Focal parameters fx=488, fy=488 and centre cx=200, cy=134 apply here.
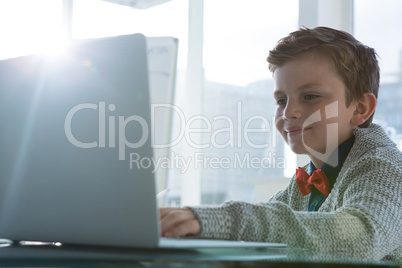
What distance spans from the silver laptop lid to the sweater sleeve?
0.38 ft

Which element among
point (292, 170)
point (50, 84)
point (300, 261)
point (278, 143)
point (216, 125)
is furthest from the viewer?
point (216, 125)

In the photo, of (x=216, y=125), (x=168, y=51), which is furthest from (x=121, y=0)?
(x=168, y=51)

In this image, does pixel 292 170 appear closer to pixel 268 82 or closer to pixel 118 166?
pixel 268 82

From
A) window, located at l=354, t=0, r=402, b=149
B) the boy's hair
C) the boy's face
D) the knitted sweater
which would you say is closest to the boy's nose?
the boy's face

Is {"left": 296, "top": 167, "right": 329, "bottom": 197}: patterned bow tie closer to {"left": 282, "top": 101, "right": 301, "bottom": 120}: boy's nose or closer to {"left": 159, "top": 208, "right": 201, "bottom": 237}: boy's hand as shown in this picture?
{"left": 282, "top": 101, "right": 301, "bottom": 120}: boy's nose

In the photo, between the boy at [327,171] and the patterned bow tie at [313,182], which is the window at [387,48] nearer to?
the boy at [327,171]

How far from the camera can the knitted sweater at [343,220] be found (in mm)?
663

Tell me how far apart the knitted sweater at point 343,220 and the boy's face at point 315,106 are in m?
0.26

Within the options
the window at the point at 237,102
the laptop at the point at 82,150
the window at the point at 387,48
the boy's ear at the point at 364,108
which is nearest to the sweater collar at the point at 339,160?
the boy's ear at the point at 364,108

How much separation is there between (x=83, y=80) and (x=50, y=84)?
0.28 ft

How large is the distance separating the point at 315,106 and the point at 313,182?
190 millimetres

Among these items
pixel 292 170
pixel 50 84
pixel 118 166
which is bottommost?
pixel 292 170

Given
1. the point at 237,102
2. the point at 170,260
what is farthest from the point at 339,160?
the point at 237,102

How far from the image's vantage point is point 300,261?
0.46 metres
